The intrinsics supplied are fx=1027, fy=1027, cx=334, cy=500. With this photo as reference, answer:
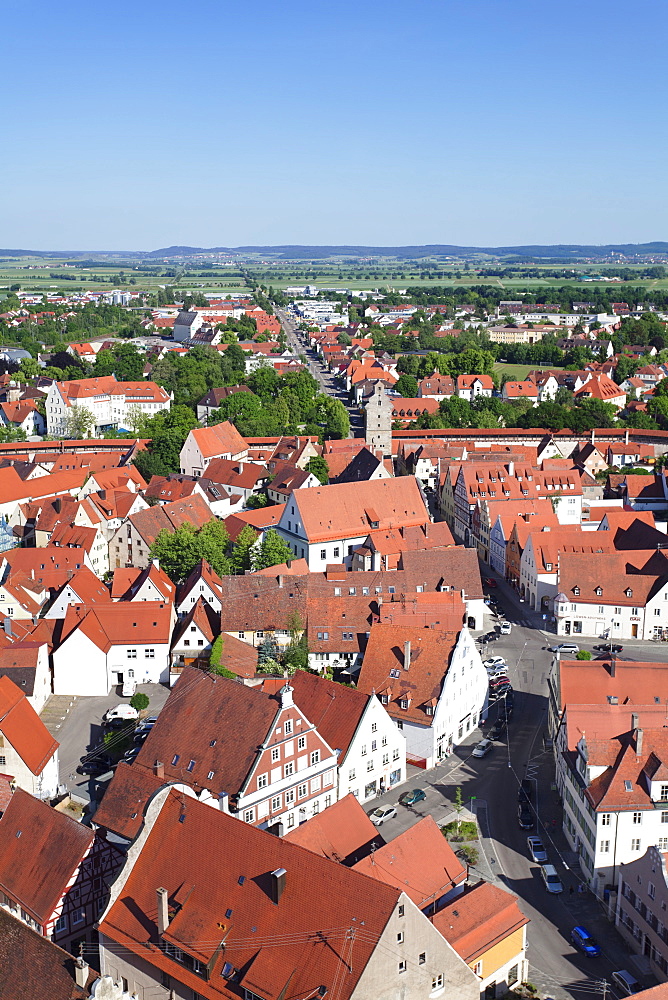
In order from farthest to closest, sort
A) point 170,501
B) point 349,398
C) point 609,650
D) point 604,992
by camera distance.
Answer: point 349,398, point 170,501, point 609,650, point 604,992

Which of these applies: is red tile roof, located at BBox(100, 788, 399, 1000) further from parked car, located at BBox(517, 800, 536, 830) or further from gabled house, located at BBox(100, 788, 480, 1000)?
parked car, located at BBox(517, 800, 536, 830)

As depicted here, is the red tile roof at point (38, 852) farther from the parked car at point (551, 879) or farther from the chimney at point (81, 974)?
the parked car at point (551, 879)

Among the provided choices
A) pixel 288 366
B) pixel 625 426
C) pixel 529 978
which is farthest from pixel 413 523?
pixel 288 366

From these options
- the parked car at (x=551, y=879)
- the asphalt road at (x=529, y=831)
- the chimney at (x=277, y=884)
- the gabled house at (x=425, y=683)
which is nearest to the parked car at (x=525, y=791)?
the asphalt road at (x=529, y=831)

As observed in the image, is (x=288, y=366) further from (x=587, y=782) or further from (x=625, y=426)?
(x=587, y=782)

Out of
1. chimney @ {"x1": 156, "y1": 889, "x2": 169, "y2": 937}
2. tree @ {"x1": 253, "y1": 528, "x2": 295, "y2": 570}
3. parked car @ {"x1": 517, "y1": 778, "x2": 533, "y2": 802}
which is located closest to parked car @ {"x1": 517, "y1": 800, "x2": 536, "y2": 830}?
parked car @ {"x1": 517, "y1": 778, "x2": 533, "y2": 802}
